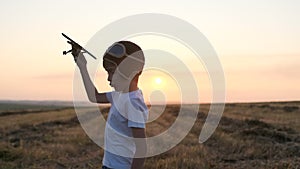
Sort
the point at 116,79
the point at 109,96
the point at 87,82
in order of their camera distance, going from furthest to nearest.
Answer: the point at 87,82, the point at 109,96, the point at 116,79

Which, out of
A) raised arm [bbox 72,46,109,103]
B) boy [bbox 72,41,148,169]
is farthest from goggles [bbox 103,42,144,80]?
raised arm [bbox 72,46,109,103]

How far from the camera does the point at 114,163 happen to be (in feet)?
11.8

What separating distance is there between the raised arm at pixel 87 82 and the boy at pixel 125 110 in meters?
0.34

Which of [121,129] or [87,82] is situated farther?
[87,82]

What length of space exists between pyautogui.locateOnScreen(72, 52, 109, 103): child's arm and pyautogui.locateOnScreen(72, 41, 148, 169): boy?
332mm

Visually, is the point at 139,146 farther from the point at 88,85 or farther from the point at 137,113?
the point at 88,85

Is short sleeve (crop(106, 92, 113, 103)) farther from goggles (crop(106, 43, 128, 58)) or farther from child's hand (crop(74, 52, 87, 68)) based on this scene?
goggles (crop(106, 43, 128, 58))

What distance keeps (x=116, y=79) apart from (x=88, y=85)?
0.58m

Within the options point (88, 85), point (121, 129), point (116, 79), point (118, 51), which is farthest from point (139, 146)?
point (88, 85)

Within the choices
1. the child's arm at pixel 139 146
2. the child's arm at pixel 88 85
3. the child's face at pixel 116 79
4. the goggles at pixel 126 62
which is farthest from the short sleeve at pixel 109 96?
the child's arm at pixel 139 146

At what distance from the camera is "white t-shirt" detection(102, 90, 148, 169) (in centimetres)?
345

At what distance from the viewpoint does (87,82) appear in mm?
4023

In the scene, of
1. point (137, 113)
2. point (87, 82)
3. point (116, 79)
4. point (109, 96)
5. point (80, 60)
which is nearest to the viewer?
point (137, 113)

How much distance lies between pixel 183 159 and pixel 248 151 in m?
2.99
